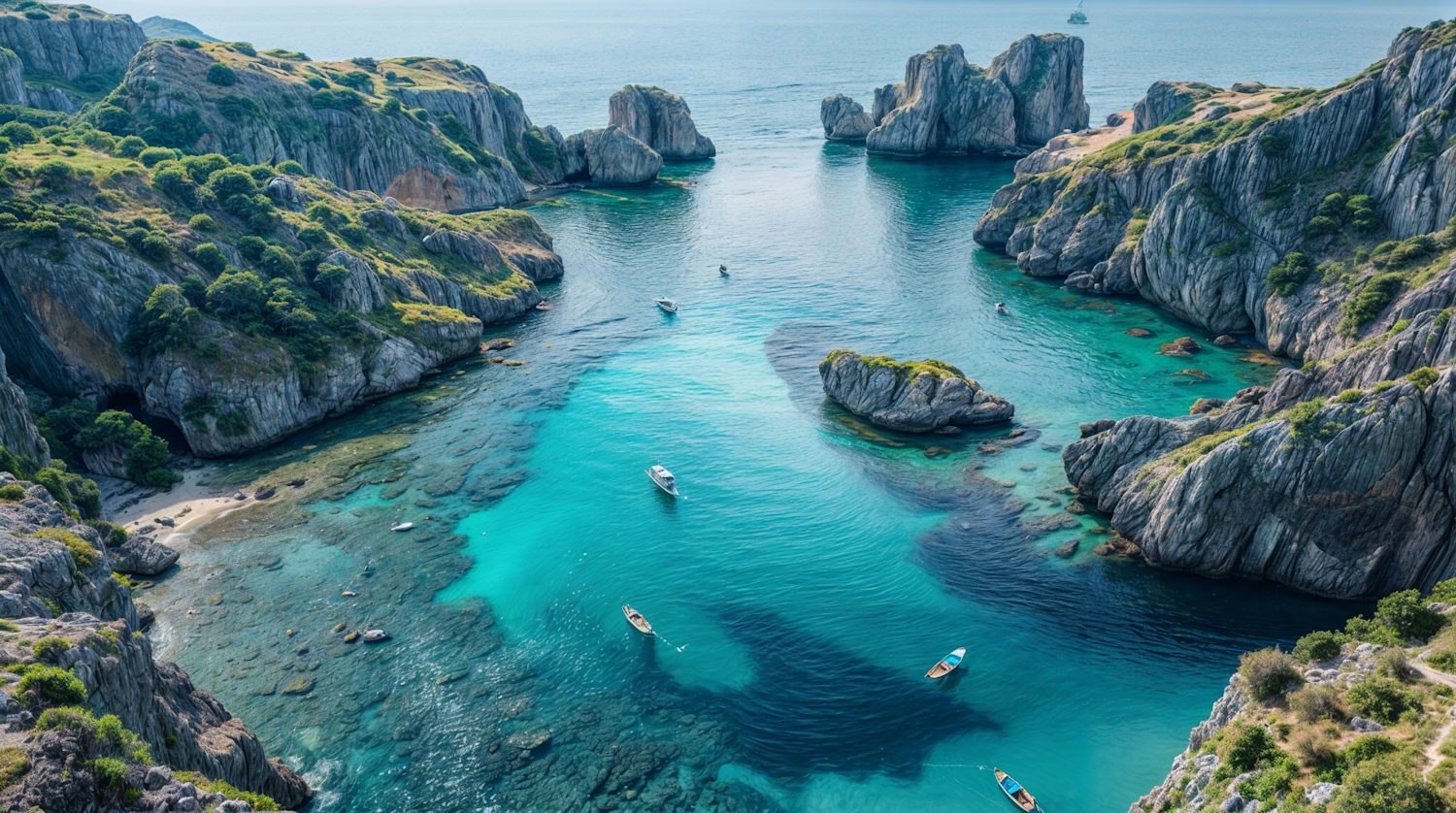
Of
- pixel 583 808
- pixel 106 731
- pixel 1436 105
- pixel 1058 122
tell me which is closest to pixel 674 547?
pixel 583 808

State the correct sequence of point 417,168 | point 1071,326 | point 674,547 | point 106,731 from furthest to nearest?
point 417,168 < point 1071,326 < point 674,547 < point 106,731

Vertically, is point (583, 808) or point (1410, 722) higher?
point (1410, 722)

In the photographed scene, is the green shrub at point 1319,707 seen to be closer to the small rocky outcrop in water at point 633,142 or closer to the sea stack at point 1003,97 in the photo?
the small rocky outcrop in water at point 633,142

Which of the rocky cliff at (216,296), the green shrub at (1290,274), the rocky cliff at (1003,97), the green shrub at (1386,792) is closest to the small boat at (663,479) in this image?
the rocky cliff at (216,296)

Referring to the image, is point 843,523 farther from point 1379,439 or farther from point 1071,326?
point 1071,326

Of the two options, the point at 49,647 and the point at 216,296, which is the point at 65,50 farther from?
the point at 49,647

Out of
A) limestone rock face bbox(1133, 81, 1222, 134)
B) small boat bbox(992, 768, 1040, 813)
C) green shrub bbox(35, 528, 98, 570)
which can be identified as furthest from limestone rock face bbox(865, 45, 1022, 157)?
green shrub bbox(35, 528, 98, 570)
